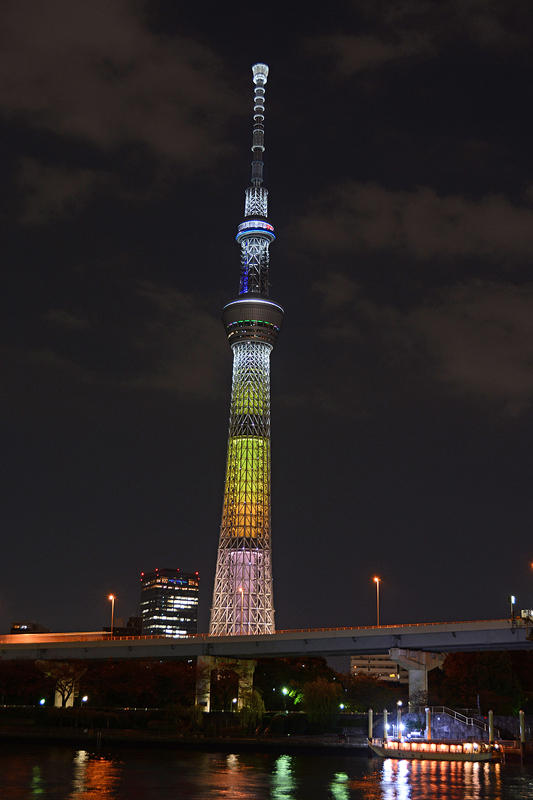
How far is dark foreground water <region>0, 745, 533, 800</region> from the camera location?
58.4 metres

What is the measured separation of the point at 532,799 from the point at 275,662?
90.2m

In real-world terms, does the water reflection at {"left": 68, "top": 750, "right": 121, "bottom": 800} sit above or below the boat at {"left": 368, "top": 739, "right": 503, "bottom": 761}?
below

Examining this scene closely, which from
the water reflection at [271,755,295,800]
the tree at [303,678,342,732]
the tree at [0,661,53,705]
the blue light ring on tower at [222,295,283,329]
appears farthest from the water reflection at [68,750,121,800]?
the blue light ring on tower at [222,295,283,329]

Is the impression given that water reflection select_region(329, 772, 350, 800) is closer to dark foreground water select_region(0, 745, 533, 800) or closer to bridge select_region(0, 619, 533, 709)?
dark foreground water select_region(0, 745, 533, 800)

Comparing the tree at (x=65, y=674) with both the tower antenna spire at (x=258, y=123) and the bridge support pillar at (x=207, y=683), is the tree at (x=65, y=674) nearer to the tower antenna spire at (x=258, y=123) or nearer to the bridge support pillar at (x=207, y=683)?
the bridge support pillar at (x=207, y=683)

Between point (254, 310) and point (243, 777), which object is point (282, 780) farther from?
point (254, 310)

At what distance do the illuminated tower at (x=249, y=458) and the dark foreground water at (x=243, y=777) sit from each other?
76.4m

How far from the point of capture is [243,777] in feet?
221

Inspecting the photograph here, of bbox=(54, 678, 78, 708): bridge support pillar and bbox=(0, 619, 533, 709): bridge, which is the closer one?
bbox=(0, 619, 533, 709): bridge

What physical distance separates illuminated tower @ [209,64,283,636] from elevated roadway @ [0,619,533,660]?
1583 inches

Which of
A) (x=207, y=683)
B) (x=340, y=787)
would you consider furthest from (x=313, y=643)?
(x=340, y=787)

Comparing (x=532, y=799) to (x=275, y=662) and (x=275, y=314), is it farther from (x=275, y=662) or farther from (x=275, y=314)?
(x=275, y=314)

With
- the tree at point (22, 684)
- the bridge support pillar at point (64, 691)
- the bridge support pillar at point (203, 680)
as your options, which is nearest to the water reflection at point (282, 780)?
the bridge support pillar at point (203, 680)

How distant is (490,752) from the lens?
81938 millimetres
